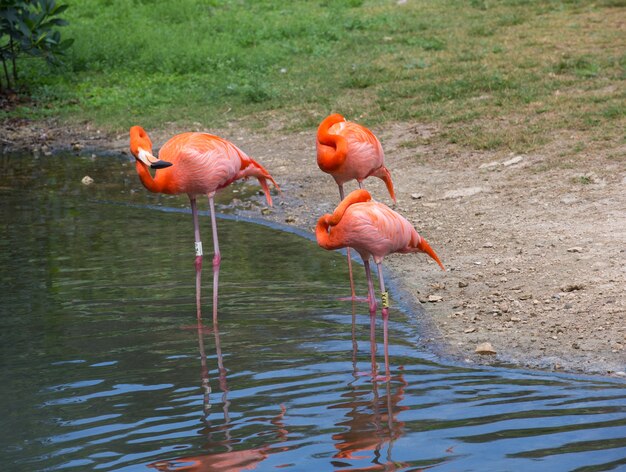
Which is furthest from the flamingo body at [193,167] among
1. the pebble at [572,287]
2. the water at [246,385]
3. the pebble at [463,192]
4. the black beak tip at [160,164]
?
the pebble at [463,192]

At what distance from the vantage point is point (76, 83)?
12430 millimetres

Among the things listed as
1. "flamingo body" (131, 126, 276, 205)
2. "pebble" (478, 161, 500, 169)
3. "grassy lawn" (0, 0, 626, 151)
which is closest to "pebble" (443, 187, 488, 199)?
"pebble" (478, 161, 500, 169)

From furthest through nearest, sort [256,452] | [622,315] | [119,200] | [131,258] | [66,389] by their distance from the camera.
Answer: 1. [119,200]
2. [131,258]
3. [622,315]
4. [66,389]
5. [256,452]

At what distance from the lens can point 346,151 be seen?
18.4 feet

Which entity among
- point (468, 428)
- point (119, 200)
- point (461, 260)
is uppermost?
point (119, 200)

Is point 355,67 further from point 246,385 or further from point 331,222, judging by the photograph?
point 246,385

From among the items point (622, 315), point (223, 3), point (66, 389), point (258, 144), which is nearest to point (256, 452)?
point (66, 389)

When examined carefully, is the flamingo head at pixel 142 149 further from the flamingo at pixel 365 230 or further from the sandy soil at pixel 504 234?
the sandy soil at pixel 504 234

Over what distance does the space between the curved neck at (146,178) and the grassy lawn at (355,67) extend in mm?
3707

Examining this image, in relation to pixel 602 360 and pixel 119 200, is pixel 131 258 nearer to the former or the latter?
pixel 119 200

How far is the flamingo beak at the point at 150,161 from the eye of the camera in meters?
4.97

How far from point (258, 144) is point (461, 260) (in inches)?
152

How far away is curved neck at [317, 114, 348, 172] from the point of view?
5.59 m

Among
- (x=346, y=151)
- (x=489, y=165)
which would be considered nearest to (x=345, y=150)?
(x=346, y=151)
